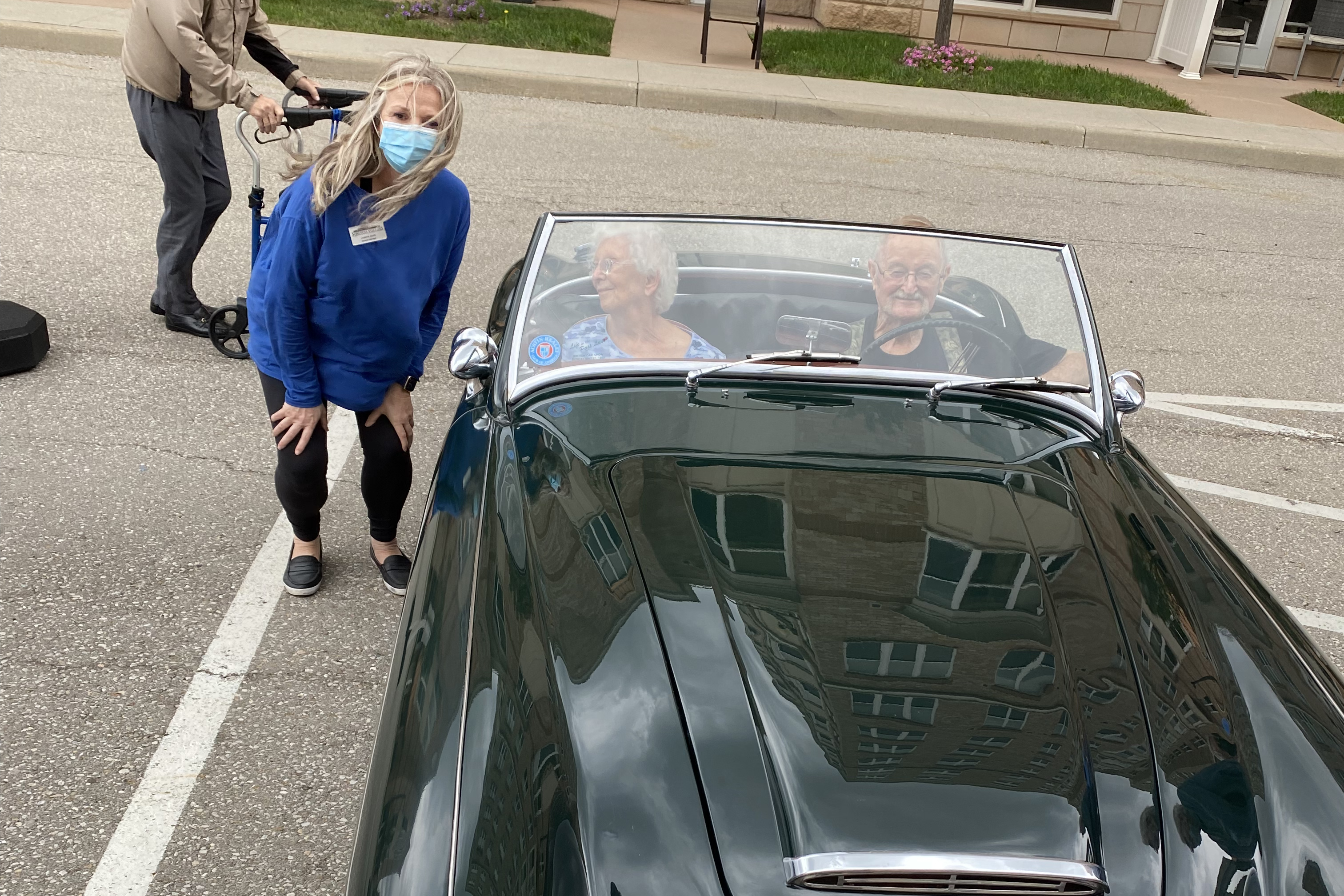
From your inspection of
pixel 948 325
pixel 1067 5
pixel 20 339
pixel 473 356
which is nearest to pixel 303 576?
pixel 473 356

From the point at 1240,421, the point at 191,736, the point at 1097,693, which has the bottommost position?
the point at 191,736

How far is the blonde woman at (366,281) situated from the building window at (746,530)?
121 cm

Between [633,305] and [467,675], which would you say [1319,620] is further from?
[467,675]

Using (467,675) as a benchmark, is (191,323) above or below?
below

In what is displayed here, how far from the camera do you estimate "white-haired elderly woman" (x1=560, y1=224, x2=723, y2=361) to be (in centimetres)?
295

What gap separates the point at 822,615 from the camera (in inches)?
83.1

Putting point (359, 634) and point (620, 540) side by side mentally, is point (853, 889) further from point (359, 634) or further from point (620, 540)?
point (359, 634)

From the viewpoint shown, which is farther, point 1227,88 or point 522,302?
point 1227,88

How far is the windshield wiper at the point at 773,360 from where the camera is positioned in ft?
9.28

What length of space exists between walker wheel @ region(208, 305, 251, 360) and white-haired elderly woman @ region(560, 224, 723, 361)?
2581mm

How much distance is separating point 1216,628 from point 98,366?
179 inches

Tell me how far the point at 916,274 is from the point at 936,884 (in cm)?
189

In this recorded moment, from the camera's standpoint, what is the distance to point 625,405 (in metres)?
2.79

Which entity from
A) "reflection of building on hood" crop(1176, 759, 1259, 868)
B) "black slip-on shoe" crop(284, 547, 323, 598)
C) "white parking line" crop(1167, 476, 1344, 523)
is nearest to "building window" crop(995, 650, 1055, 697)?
"reflection of building on hood" crop(1176, 759, 1259, 868)
